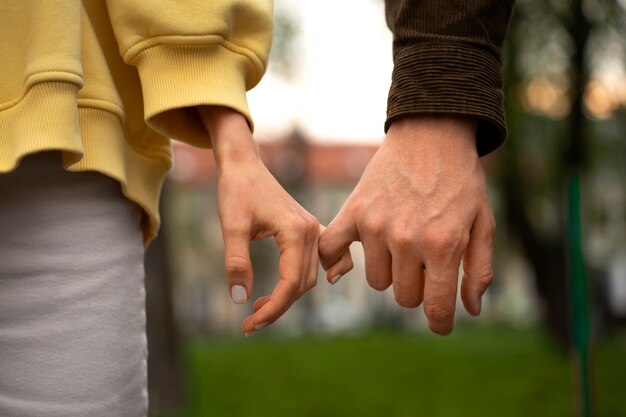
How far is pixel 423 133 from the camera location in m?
1.51

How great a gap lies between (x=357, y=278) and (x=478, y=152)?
165ft

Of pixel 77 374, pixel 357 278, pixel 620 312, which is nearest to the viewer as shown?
pixel 77 374

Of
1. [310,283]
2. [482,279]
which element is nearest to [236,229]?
[310,283]

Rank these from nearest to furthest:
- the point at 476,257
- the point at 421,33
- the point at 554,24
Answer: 1. the point at 476,257
2. the point at 421,33
3. the point at 554,24

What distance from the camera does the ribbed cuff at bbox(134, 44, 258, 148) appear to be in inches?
59.2

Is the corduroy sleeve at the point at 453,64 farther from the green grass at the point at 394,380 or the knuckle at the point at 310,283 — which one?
the green grass at the point at 394,380

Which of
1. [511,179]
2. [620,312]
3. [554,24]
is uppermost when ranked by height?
[554,24]

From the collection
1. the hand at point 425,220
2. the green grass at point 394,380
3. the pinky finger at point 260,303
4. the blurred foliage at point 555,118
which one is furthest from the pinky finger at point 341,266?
the green grass at point 394,380

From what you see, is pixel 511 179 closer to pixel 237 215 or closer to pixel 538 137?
pixel 538 137

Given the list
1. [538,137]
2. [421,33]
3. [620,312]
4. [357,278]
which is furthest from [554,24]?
[357,278]

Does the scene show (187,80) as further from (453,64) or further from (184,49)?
(453,64)

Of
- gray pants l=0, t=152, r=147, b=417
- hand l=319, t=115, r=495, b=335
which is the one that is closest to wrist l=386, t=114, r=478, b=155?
hand l=319, t=115, r=495, b=335

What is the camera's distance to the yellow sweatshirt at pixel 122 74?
140cm

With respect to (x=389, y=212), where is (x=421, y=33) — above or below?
above
